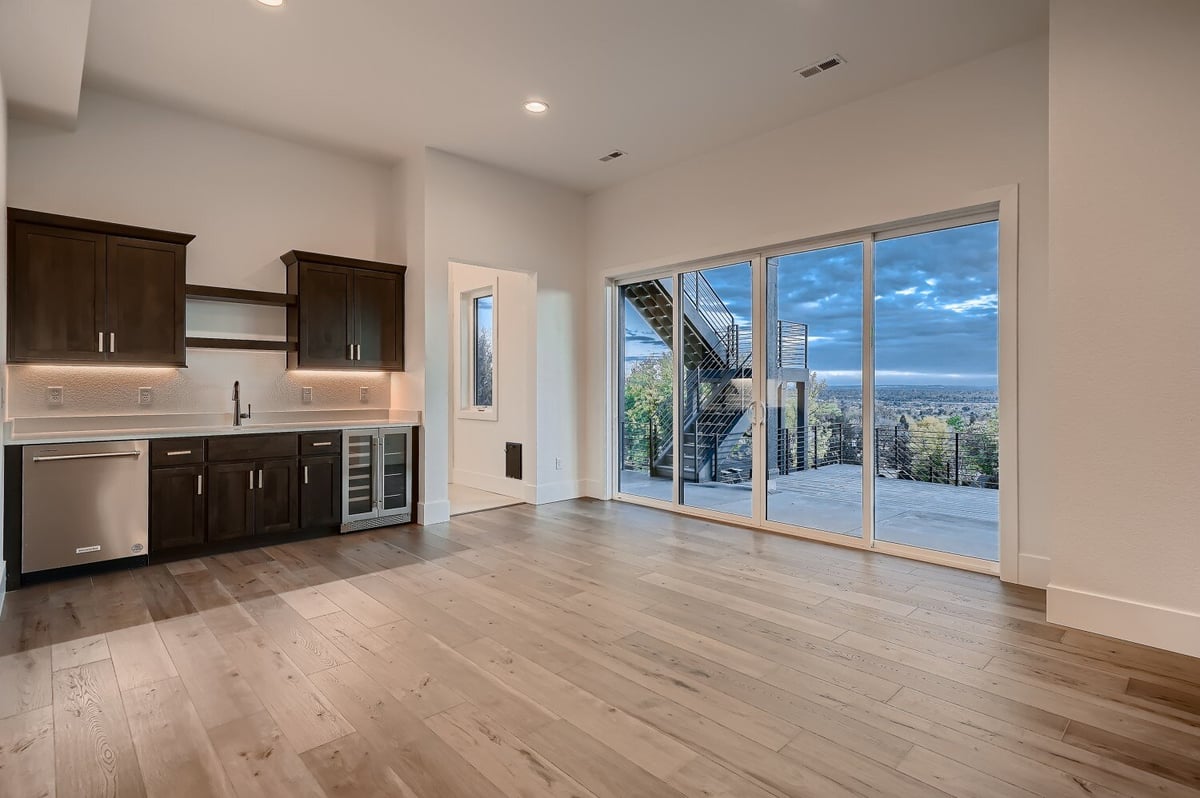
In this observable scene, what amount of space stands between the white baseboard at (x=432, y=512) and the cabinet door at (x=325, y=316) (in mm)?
1353

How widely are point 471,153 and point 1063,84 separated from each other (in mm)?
4197

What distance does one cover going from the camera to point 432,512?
5344 mm

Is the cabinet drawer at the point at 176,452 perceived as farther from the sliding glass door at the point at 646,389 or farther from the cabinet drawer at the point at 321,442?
the sliding glass door at the point at 646,389

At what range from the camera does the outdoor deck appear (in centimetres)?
396

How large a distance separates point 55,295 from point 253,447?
149cm

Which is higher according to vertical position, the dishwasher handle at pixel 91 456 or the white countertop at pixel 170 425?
the white countertop at pixel 170 425

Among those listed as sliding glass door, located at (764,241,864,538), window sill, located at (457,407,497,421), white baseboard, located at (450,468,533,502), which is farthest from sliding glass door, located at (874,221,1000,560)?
window sill, located at (457,407,497,421)

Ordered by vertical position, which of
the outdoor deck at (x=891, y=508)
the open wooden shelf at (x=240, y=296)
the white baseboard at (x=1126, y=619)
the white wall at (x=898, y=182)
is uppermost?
the white wall at (x=898, y=182)

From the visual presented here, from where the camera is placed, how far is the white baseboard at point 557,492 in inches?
245

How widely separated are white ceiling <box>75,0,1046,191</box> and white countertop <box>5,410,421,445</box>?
7.52 feet

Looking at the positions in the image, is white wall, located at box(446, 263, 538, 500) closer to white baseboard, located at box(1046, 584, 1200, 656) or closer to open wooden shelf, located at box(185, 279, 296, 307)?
open wooden shelf, located at box(185, 279, 296, 307)

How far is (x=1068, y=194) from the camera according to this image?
308cm

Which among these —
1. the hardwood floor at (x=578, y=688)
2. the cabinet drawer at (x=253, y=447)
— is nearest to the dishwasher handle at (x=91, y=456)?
the cabinet drawer at (x=253, y=447)

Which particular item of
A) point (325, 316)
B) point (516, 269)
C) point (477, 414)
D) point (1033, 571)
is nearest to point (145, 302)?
point (325, 316)
